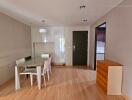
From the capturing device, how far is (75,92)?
3197 millimetres

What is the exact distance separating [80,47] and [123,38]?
3.95 meters

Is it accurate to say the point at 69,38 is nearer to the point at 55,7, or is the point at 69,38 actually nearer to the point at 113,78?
the point at 55,7

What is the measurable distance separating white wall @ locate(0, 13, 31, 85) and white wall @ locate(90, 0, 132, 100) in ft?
11.2

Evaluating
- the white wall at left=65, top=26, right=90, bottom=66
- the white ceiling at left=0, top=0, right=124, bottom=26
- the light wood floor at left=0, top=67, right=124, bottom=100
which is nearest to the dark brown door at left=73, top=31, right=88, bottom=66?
the white wall at left=65, top=26, right=90, bottom=66

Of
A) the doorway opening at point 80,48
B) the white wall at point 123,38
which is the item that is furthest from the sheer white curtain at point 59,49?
the white wall at point 123,38

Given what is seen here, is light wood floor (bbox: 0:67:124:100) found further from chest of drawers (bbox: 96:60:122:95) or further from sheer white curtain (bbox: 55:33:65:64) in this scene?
sheer white curtain (bbox: 55:33:65:64)

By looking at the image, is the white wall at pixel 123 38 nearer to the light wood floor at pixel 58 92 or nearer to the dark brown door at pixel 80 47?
the light wood floor at pixel 58 92

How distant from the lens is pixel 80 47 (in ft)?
22.1

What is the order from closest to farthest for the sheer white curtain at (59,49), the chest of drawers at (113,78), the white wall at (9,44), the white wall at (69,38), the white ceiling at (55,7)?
1. the white ceiling at (55,7)
2. the chest of drawers at (113,78)
3. the white wall at (9,44)
4. the white wall at (69,38)
5. the sheer white curtain at (59,49)

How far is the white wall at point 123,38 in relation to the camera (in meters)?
2.56

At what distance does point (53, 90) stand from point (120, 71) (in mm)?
1865

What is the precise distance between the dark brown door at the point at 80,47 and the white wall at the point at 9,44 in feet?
9.39

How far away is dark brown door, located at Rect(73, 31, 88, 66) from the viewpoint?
21.8 feet

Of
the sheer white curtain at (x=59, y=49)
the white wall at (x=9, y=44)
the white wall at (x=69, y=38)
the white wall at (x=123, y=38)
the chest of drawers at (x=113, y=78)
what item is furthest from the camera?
the sheer white curtain at (x=59, y=49)
